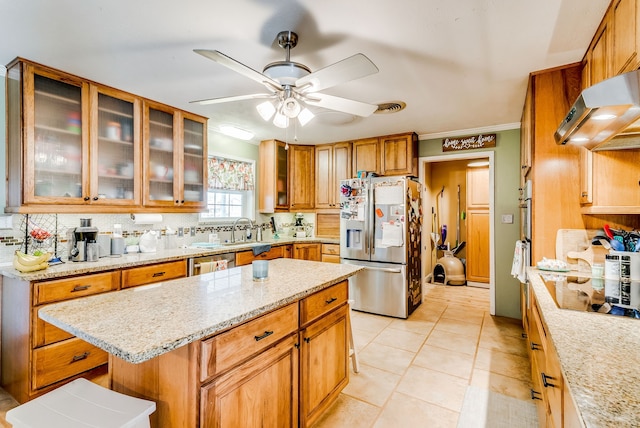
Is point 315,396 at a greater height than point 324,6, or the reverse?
point 324,6

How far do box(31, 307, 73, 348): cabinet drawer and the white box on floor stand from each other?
3.70 feet

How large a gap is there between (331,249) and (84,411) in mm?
3589

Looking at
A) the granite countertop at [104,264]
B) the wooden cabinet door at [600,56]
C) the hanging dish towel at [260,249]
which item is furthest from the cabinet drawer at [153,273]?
the wooden cabinet door at [600,56]

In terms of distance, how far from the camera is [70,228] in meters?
2.72

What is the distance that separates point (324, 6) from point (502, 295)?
385cm

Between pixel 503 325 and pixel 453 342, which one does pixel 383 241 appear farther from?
pixel 503 325

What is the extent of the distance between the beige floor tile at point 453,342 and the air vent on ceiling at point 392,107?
243cm

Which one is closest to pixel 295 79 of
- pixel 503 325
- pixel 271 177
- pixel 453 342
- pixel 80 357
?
pixel 80 357

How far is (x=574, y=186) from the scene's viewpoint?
7.17ft

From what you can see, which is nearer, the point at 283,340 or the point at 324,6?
the point at 283,340

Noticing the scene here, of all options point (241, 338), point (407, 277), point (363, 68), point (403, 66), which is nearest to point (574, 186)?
point (403, 66)

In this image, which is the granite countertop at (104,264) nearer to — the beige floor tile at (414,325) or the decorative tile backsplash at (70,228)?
the decorative tile backsplash at (70,228)

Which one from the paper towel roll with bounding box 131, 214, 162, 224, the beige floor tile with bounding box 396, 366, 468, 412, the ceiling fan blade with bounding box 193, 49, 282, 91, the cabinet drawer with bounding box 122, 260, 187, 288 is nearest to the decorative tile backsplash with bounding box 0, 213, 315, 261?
the paper towel roll with bounding box 131, 214, 162, 224

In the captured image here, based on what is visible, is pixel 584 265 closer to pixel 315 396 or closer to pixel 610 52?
pixel 610 52
